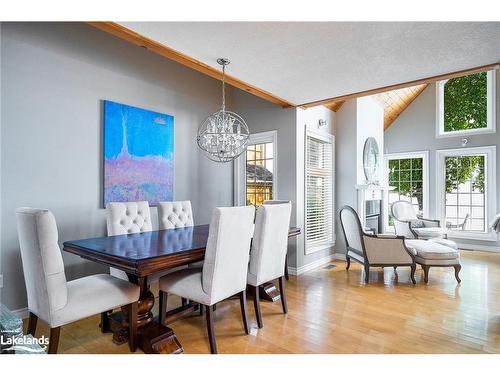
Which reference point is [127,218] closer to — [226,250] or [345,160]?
[226,250]

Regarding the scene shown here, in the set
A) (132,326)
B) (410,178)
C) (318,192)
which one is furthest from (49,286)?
(410,178)

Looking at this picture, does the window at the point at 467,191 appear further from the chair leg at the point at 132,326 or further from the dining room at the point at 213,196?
the chair leg at the point at 132,326

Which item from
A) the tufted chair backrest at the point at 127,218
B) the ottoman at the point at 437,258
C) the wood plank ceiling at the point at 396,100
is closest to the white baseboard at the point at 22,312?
the tufted chair backrest at the point at 127,218

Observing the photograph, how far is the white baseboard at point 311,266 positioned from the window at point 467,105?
3872mm

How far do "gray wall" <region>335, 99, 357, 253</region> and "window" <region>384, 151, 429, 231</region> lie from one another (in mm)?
1986

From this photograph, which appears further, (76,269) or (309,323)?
(76,269)

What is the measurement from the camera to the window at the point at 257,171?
14.6ft

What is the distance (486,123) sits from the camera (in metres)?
5.88

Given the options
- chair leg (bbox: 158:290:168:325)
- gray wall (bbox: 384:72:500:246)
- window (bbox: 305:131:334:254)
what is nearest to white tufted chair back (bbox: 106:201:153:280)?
chair leg (bbox: 158:290:168:325)

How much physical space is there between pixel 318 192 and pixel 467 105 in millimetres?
4184

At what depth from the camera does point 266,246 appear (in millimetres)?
2621
